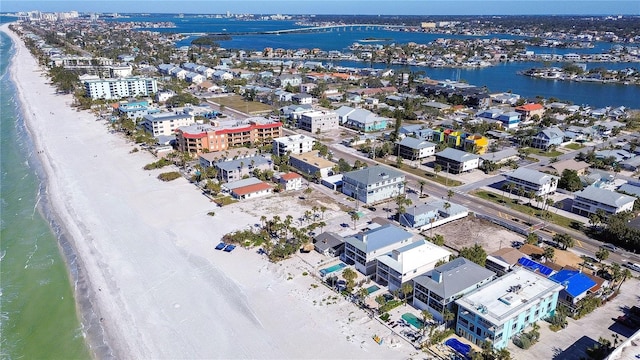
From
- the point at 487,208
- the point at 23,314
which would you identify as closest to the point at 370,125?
the point at 487,208

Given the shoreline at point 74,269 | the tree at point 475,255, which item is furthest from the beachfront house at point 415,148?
the shoreline at point 74,269

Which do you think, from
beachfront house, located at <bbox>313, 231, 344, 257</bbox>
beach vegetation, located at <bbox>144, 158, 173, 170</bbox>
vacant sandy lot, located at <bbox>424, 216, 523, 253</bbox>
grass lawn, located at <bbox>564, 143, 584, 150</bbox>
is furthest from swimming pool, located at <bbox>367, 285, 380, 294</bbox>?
grass lawn, located at <bbox>564, 143, 584, 150</bbox>

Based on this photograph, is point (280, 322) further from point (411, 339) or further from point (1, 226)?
point (1, 226)

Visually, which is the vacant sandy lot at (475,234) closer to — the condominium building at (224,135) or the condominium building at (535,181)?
the condominium building at (535,181)

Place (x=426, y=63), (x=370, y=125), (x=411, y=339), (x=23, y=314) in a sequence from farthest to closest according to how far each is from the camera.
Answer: (x=426, y=63) → (x=370, y=125) → (x=23, y=314) → (x=411, y=339)

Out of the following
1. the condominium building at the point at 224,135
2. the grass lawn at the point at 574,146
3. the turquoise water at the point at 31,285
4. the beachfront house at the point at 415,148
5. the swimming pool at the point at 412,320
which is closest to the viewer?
the turquoise water at the point at 31,285

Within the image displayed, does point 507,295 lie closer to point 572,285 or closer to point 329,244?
point 572,285
